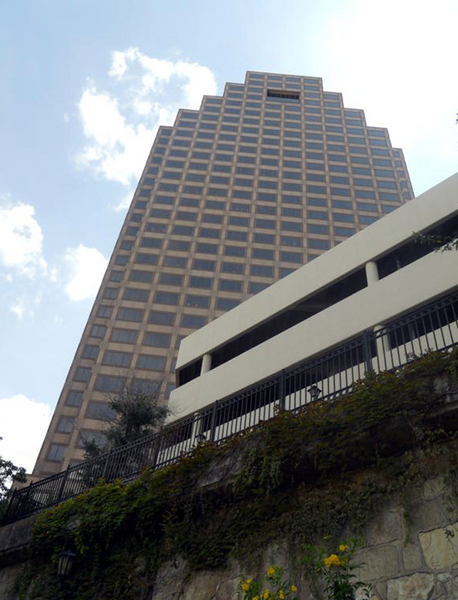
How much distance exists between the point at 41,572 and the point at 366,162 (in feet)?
283

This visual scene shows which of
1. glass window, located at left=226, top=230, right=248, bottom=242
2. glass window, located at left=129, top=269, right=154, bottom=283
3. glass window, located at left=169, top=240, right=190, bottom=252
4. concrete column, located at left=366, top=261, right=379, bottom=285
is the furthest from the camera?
glass window, located at left=226, top=230, right=248, bottom=242

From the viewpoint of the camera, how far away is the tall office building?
6162 cm

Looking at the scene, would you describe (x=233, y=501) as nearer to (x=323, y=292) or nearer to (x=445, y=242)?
(x=445, y=242)

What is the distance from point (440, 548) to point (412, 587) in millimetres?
526

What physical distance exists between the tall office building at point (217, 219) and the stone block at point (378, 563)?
4979 centimetres

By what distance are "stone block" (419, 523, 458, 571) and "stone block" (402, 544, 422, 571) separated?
8 centimetres

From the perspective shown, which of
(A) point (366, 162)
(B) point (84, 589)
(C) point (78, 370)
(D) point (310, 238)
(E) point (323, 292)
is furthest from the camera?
(A) point (366, 162)

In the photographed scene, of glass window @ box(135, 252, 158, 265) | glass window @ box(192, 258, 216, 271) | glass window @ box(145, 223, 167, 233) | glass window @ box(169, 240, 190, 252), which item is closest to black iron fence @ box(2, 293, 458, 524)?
glass window @ box(192, 258, 216, 271)

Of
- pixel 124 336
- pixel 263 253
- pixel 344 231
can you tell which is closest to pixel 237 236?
pixel 263 253

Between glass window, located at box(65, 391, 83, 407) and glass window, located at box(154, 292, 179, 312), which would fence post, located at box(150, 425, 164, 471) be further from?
glass window, located at box(154, 292, 179, 312)

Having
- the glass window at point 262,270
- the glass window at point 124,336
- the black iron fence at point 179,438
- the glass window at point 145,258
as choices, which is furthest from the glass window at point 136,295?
the black iron fence at point 179,438

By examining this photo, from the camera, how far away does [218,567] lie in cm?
772

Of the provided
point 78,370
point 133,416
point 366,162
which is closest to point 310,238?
point 366,162

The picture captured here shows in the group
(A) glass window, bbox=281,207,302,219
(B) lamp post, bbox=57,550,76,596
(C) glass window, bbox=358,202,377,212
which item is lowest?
(B) lamp post, bbox=57,550,76,596
